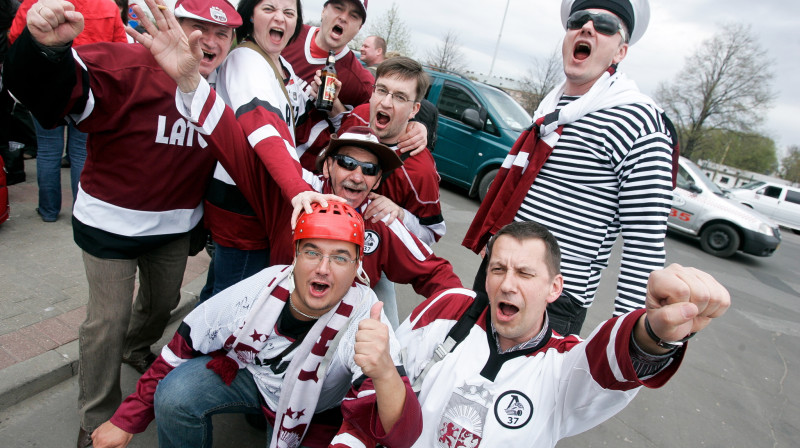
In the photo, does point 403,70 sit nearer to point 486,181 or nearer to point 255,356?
point 255,356

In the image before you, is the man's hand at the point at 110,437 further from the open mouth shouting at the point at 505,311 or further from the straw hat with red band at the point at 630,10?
the straw hat with red band at the point at 630,10

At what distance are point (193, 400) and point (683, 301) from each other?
1.81 m

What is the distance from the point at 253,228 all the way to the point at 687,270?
1.96 metres

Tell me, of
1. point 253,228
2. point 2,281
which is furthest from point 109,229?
point 2,281

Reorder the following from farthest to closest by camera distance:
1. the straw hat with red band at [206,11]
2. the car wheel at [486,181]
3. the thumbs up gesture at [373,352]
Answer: the car wheel at [486,181], the straw hat with red band at [206,11], the thumbs up gesture at [373,352]

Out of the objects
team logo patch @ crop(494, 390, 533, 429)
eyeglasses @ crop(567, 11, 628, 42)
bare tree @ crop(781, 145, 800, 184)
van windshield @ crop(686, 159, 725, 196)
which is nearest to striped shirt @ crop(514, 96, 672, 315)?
eyeglasses @ crop(567, 11, 628, 42)

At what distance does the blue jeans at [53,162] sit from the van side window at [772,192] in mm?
22153

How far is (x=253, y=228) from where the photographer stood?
7.80 ft

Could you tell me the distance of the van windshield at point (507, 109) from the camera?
8.07m

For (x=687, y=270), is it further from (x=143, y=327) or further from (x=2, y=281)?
(x=2, y=281)

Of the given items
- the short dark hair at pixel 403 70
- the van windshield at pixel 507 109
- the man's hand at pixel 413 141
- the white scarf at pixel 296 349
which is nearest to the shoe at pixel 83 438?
the white scarf at pixel 296 349

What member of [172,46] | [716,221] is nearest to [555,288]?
[172,46]

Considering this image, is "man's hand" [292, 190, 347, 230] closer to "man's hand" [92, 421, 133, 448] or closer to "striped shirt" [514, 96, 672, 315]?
"striped shirt" [514, 96, 672, 315]

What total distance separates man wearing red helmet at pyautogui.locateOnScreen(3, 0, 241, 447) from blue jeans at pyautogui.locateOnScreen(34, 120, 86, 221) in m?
2.32
